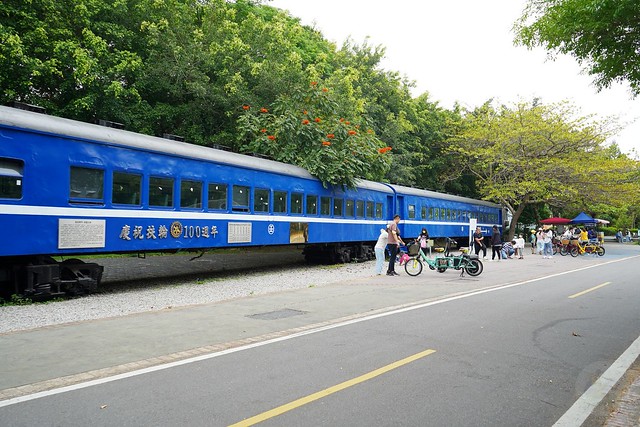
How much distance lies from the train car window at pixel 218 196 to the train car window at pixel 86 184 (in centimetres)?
323

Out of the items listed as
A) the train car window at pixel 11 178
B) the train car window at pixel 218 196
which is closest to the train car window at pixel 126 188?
the train car window at pixel 11 178

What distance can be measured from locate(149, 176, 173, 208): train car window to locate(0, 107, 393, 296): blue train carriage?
0.08 ft

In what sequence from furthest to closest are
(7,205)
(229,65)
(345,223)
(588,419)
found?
1. (229,65)
2. (345,223)
3. (7,205)
4. (588,419)

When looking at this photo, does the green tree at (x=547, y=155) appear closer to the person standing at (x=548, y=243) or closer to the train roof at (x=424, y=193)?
the train roof at (x=424, y=193)

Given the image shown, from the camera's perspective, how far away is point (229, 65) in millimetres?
21797

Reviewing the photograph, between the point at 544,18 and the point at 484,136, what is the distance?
28.5m

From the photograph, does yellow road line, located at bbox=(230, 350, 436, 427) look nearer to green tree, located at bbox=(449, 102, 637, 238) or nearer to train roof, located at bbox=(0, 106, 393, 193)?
train roof, located at bbox=(0, 106, 393, 193)

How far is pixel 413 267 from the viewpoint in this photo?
1533cm

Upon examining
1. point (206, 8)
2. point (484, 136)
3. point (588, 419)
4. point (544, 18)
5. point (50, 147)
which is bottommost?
point (588, 419)

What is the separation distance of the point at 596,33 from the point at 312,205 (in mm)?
11289

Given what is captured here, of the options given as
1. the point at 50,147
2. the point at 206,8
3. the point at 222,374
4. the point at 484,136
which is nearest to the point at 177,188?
the point at 50,147

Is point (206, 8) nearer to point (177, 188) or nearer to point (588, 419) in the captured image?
point (177, 188)

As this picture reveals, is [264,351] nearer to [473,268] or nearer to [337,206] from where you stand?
[473,268]

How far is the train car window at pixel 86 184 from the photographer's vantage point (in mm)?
9992
